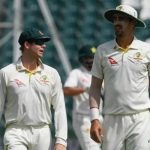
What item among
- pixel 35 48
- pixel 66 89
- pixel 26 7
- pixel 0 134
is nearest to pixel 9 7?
pixel 26 7

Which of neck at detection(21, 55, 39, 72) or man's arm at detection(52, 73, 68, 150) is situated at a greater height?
neck at detection(21, 55, 39, 72)

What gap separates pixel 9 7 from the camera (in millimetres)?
20812

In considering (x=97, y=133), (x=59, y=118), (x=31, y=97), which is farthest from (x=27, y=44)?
(x=97, y=133)

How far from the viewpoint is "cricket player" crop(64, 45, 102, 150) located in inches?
497

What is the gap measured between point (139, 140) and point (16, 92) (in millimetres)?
1275

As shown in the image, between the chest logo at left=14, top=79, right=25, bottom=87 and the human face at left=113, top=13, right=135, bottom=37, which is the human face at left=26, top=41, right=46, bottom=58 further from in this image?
the human face at left=113, top=13, right=135, bottom=37

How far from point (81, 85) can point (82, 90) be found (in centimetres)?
31

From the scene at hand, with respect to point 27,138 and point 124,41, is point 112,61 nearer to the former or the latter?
point 124,41

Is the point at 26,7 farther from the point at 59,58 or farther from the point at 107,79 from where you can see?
the point at 107,79

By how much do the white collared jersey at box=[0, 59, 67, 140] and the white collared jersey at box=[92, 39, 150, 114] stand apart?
0.51 m

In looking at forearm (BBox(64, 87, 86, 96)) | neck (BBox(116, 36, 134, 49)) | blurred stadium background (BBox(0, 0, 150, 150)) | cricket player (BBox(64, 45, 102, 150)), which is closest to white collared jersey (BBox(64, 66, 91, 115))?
cricket player (BBox(64, 45, 102, 150))

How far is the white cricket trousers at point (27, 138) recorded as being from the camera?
891 centimetres

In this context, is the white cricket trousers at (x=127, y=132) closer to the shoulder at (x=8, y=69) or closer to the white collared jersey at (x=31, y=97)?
the white collared jersey at (x=31, y=97)

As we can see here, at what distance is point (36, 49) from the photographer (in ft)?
30.2
